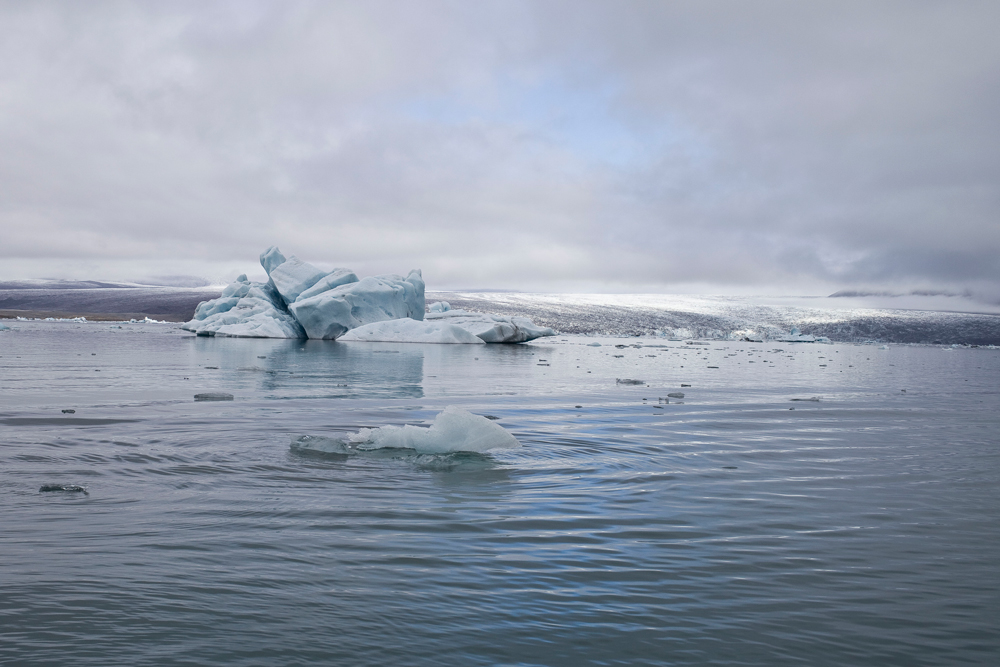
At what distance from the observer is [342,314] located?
131ft

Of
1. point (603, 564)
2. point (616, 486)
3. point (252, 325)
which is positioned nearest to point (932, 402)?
point (616, 486)

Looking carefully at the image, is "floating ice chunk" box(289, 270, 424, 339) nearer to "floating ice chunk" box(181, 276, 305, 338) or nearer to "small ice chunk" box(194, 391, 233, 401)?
"floating ice chunk" box(181, 276, 305, 338)

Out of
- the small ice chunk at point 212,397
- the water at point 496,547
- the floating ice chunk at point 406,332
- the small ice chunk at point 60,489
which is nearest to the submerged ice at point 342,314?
the floating ice chunk at point 406,332

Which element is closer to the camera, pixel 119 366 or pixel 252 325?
pixel 119 366

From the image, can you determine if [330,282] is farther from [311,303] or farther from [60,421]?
[60,421]

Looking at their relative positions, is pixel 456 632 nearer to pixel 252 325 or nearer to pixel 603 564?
pixel 603 564

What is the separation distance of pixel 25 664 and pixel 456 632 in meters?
1.64

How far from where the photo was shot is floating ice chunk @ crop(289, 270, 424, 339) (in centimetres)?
3884

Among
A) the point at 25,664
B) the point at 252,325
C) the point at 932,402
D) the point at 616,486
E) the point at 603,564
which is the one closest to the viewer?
the point at 25,664

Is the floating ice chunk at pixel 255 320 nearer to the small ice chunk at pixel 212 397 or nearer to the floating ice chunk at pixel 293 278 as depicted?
the floating ice chunk at pixel 293 278

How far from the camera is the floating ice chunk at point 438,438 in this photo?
273 inches

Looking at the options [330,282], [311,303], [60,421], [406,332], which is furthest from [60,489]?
[330,282]

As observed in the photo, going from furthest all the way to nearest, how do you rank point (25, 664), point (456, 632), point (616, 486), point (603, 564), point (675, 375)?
1. point (675, 375)
2. point (616, 486)
3. point (603, 564)
4. point (456, 632)
5. point (25, 664)

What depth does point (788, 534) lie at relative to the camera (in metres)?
4.48
